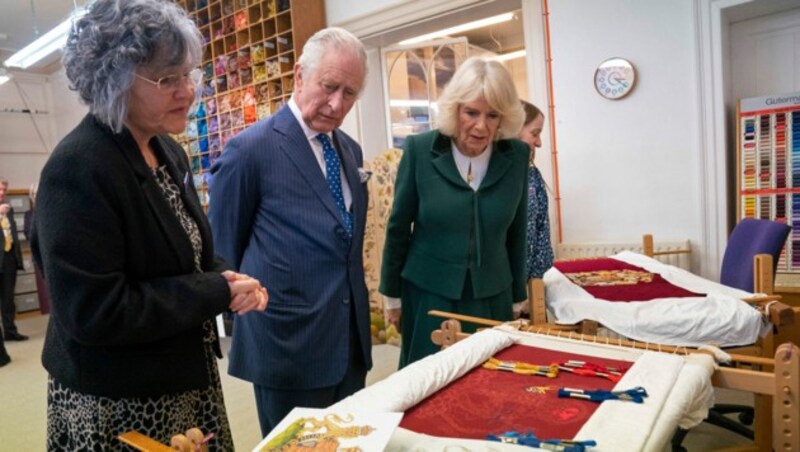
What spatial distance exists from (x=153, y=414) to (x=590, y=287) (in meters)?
1.80

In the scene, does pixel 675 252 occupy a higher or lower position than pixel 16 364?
higher

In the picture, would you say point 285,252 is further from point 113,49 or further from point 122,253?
point 113,49

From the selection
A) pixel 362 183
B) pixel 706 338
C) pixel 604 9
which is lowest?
pixel 706 338

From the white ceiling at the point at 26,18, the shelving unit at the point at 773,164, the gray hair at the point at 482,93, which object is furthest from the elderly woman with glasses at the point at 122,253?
the white ceiling at the point at 26,18

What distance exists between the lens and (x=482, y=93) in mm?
1617

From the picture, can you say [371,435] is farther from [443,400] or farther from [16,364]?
[16,364]

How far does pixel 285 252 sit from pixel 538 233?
1.40 meters

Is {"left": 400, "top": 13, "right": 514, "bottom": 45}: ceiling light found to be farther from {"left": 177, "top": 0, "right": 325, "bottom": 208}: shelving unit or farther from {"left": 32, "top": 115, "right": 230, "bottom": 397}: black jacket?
{"left": 32, "top": 115, "right": 230, "bottom": 397}: black jacket

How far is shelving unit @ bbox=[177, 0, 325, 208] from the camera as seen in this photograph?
4.43 metres

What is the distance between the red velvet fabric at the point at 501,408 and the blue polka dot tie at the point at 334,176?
507 mm

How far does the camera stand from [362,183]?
5.08 ft

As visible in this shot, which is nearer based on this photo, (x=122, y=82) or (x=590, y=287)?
(x=122, y=82)

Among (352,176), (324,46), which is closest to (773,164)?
(352,176)

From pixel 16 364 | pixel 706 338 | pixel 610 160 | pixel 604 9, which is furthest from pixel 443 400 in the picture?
pixel 16 364
